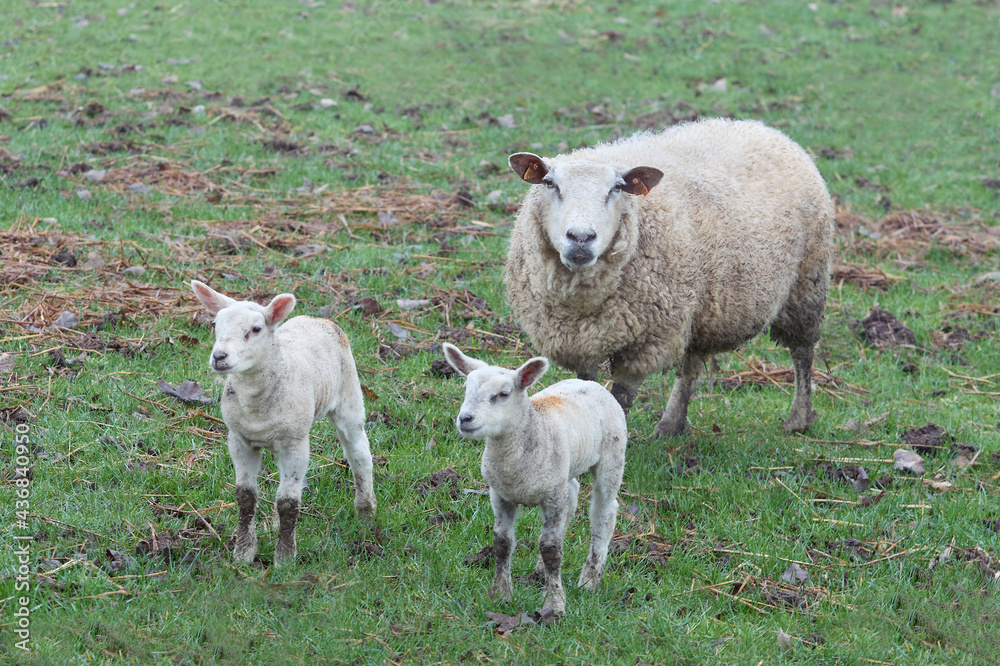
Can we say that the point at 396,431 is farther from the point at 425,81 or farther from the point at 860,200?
the point at 425,81

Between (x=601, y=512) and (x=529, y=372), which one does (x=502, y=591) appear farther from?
(x=529, y=372)

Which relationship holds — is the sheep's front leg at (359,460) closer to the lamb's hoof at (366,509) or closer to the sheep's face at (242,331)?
the lamb's hoof at (366,509)

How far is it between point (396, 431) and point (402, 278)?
2.19 meters

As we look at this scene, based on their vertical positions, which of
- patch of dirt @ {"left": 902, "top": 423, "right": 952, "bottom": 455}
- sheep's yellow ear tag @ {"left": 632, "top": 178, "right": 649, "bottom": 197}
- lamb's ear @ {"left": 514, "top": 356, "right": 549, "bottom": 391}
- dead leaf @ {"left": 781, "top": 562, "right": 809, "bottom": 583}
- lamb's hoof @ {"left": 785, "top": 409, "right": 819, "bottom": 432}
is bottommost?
lamb's hoof @ {"left": 785, "top": 409, "right": 819, "bottom": 432}

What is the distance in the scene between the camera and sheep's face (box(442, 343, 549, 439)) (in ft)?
11.6

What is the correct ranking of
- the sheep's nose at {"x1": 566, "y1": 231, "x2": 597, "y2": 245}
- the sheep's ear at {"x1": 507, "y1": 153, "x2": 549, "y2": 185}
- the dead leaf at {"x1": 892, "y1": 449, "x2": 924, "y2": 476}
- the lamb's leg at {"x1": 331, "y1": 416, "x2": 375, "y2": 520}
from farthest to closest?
1. the dead leaf at {"x1": 892, "y1": 449, "x2": 924, "y2": 476}
2. the sheep's ear at {"x1": 507, "y1": 153, "x2": 549, "y2": 185}
3. the sheep's nose at {"x1": 566, "y1": 231, "x2": 597, "y2": 245}
4. the lamb's leg at {"x1": 331, "y1": 416, "x2": 375, "y2": 520}

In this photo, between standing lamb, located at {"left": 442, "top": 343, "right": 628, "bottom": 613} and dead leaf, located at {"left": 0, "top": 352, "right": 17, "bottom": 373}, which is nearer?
standing lamb, located at {"left": 442, "top": 343, "right": 628, "bottom": 613}

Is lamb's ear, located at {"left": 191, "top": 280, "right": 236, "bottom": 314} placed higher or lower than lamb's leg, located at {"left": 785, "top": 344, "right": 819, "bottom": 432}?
A: higher

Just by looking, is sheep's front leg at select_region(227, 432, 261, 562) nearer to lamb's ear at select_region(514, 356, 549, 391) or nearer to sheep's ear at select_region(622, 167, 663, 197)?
lamb's ear at select_region(514, 356, 549, 391)

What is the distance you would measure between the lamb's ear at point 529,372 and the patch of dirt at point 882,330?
4.91 meters

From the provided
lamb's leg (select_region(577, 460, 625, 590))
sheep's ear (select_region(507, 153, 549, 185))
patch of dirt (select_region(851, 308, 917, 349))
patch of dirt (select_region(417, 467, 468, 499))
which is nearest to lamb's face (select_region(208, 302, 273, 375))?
patch of dirt (select_region(417, 467, 468, 499))

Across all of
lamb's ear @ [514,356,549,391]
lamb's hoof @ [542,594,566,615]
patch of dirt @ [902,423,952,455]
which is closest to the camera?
lamb's ear @ [514,356,549,391]

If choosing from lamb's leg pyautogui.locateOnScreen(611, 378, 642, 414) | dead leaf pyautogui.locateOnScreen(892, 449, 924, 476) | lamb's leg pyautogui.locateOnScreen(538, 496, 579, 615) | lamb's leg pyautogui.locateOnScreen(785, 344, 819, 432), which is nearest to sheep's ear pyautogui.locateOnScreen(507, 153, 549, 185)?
lamb's leg pyautogui.locateOnScreen(611, 378, 642, 414)

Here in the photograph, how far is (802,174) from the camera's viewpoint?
21.7ft
